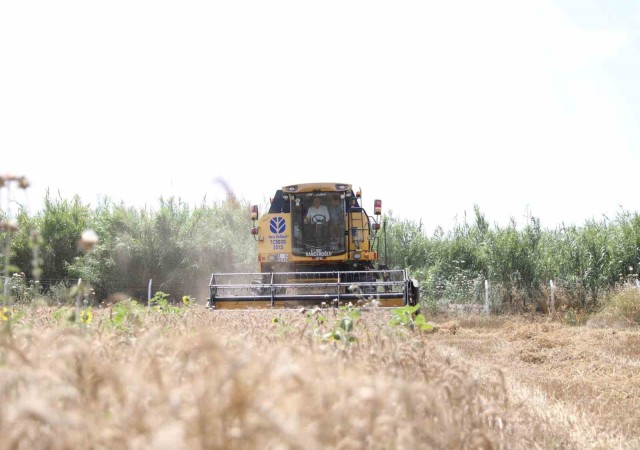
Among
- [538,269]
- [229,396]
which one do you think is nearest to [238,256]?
[538,269]

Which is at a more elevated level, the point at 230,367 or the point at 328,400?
the point at 230,367

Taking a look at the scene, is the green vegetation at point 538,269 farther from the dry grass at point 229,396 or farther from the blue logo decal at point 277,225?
the dry grass at point 229,396

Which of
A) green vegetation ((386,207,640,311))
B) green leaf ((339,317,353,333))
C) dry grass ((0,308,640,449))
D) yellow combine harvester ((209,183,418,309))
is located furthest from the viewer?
green vegetation ((386,207,640,311))

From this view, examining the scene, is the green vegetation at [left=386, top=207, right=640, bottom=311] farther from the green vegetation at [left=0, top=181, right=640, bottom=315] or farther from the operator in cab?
the operator in cab

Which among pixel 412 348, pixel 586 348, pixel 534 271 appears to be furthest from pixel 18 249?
pixel 412 348

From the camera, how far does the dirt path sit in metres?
5.77

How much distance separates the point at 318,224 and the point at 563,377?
7.50 metres

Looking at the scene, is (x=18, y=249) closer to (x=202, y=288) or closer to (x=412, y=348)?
(x=202, y=288)

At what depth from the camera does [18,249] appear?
25.7m

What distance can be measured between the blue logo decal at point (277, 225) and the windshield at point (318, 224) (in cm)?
23

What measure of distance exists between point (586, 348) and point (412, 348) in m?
8.17

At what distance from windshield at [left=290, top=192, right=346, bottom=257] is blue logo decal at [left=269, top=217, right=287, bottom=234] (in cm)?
23

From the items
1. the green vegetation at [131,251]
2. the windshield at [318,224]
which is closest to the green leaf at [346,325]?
the windshield at [318,224]

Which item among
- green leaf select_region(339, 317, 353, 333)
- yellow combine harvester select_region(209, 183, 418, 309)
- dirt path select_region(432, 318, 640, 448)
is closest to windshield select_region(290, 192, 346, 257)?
yellow combine harvester select_region(209, 183, 418, 309)
